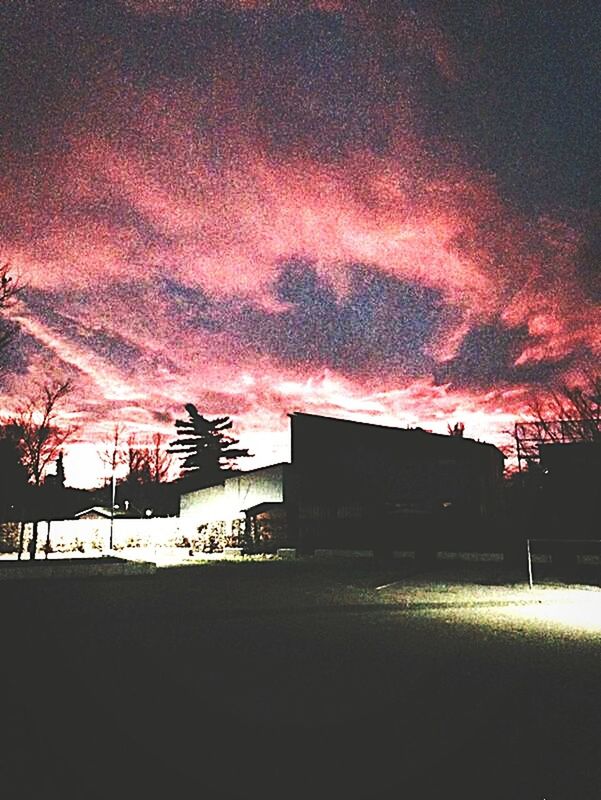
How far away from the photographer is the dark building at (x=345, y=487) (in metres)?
38.1

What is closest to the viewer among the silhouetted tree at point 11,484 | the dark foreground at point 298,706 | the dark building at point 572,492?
the dark foreground at point 298,706

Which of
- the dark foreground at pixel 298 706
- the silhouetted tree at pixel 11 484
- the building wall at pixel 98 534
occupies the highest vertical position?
the silhouetted tree at pixel 11 484

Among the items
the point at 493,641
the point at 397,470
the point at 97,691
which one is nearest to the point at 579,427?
the point at 397,470

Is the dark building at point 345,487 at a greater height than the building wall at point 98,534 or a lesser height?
greater

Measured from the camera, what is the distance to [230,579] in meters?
21.9

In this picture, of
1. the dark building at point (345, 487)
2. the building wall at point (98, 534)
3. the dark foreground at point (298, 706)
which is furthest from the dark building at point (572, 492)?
the building wall at point (98, 534)

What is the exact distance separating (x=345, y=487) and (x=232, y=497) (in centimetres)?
728

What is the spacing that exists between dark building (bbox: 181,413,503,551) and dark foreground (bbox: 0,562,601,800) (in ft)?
77.6

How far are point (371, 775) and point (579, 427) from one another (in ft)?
144

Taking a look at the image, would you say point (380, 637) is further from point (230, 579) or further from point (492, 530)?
point (492, 530)

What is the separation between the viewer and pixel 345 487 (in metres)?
42.2

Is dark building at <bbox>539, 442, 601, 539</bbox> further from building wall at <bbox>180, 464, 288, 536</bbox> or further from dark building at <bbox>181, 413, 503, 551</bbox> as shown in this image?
building wall at <bbox>180, 464, 288, 536</bbox>

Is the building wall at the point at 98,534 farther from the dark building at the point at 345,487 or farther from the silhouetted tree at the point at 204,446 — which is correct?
the silhouetted tree at the point at 204,446

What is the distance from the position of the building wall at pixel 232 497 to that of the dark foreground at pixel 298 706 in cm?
2746
